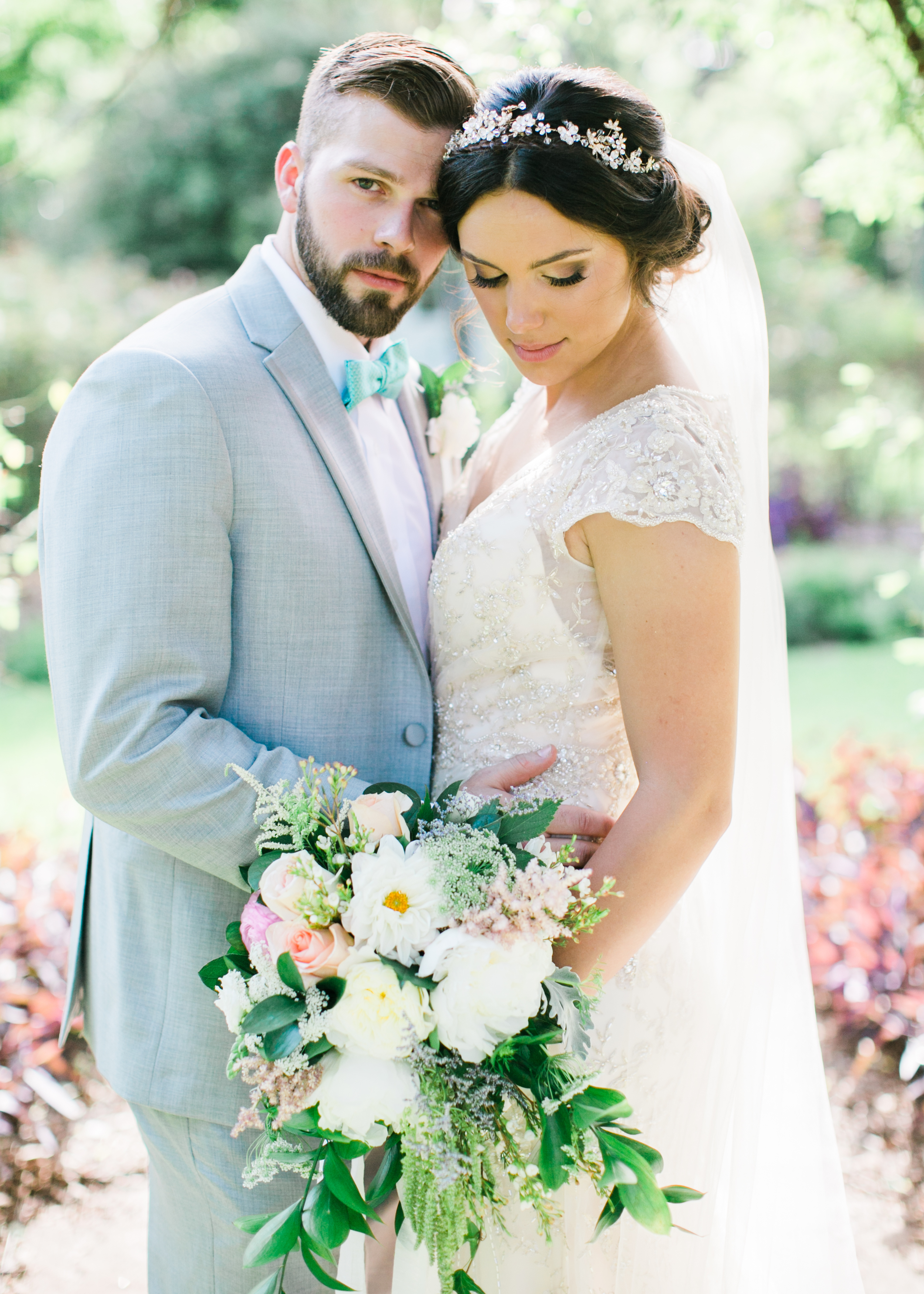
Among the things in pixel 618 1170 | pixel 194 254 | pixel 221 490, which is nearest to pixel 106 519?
pixel 221 490

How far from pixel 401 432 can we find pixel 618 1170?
1873 mm

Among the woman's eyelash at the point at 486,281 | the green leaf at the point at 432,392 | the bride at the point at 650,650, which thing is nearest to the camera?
the bride at the point at 650,650

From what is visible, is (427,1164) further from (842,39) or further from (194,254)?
(194,254)

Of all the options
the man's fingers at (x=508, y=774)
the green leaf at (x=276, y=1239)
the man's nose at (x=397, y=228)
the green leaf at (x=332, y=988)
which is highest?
the man's nose at (x=397, y=228)

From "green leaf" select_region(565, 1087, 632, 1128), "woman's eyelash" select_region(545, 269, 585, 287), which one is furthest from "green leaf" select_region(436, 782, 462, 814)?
"woman's eyelash" select_region(545, 269, 585, 287)

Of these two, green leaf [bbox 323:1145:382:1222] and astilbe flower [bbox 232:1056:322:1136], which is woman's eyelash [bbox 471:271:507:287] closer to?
astilbe flower [bbox 232:1056:322:1136]

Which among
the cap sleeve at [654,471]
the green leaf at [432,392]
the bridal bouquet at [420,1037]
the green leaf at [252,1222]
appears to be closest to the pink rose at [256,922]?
the bridal bouquet at [420,1037]

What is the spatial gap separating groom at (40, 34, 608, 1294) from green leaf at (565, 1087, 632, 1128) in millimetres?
614

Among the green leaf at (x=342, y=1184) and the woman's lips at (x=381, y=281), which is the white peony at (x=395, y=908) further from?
the woman's lips at (x=381, y=281)

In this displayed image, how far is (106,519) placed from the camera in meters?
1.89

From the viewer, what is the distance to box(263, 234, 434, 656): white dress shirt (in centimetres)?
235

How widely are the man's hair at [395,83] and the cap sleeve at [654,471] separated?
82 cm

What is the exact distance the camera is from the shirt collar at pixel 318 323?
2.33m

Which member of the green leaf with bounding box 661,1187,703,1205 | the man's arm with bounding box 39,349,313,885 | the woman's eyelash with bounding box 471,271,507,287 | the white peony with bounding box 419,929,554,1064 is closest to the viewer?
the white peony with bounding box 419,929,554,1064
